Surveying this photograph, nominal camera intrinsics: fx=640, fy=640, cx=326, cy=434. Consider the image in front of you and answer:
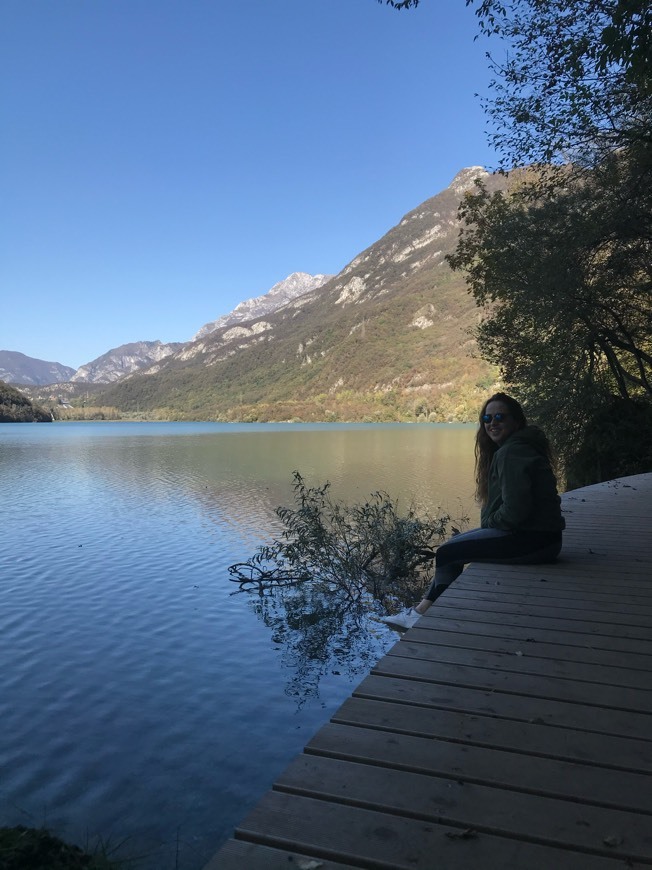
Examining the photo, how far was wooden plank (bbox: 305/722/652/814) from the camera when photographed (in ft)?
5.71

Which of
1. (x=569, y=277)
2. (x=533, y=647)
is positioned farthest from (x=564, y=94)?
(x=533, y=647)

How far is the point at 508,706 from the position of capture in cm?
236

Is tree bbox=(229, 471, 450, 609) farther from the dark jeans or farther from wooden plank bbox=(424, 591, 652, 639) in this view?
wooden plank bbox=(424, 591, 652, 639)

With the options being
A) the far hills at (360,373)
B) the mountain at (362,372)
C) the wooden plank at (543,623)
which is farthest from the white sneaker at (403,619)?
the mountain at (362,372)

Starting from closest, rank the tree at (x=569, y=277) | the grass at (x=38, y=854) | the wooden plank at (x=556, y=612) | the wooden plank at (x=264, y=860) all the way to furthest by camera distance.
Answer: the wooden plank at (x=264, y=860), the grass at (x=38, y=854), the wooden plank at (x=556, y=612), the tree at (x=569, y=277)

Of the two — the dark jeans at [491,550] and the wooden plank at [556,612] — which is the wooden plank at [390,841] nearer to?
the wooden plank at [556,612]

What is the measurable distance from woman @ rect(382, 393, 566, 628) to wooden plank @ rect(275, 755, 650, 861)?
2751 millimetres

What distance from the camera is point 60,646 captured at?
21.7ft

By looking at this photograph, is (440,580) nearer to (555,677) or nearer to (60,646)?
(555,677)

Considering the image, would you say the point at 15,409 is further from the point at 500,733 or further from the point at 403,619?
the point at 500,733

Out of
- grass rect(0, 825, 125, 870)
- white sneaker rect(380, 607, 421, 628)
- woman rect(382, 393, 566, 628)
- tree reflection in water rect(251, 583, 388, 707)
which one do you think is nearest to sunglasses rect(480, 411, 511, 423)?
woman rect(382, 393, 566, 628)

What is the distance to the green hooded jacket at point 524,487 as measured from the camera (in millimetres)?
4320

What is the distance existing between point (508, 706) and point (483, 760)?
1.49 ft

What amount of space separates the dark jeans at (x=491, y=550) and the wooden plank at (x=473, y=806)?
9.35 feet
